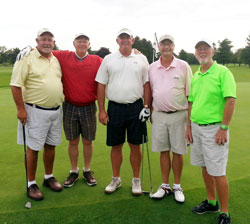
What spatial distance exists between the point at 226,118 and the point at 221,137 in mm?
211

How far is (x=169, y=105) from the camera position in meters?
3.39

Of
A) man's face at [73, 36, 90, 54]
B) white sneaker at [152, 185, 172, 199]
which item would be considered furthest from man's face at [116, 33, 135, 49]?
white sneaker at [152, 185, 172, 199]

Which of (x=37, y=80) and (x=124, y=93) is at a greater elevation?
(x=37, y=80)

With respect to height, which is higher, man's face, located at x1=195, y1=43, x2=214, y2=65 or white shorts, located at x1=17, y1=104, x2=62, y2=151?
man's face, located at x1=195, y1=43, x2=214, y2=65

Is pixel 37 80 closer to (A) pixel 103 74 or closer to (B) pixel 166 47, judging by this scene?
(A) pixel 103 74

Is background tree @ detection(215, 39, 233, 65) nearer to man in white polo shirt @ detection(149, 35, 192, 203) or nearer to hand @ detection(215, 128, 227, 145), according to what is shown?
man in white polo shirt @ detection(149, 35, 192, 203)

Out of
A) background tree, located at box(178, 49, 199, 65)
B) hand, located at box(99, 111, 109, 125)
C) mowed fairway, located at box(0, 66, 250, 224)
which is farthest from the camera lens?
background tree, located at box(178, 49, 199, 65)

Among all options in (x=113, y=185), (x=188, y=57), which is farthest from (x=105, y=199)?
(x=188, y=57)

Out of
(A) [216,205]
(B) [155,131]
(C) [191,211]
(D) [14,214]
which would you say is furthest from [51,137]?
(A) [216,205]

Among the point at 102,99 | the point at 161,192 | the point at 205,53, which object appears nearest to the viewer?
the point at 205,53

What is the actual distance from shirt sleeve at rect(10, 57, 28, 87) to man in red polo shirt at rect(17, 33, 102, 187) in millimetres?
596

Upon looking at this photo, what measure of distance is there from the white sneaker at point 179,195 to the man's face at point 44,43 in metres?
2.54

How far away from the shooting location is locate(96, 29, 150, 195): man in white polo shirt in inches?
138

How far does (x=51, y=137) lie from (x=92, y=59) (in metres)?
1.31
